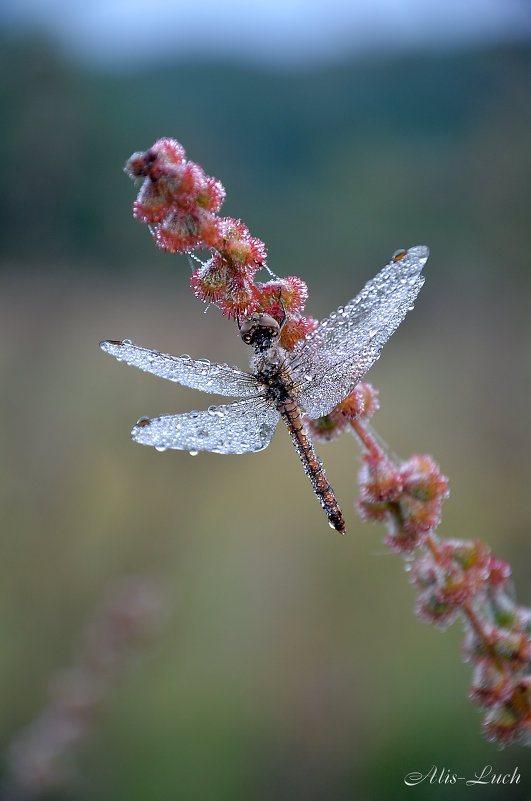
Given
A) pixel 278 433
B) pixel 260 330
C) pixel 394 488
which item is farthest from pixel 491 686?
pixel 278 433

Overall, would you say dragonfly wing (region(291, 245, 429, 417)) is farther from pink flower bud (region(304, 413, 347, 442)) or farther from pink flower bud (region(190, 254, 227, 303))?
pink flower bud (region(190, 254, 227, 303))

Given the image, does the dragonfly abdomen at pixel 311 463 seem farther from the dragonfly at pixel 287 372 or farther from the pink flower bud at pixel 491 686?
the pink flower bud at pixel 491 686

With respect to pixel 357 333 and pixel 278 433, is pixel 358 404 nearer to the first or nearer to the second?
pixel 357 333

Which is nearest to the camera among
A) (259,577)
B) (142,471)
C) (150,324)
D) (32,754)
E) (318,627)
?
(32,754)

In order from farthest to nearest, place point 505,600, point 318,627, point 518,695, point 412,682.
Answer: point 318,627
point 412,682
point 505,600
point 518,695

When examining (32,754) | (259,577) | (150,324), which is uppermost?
(150,324)

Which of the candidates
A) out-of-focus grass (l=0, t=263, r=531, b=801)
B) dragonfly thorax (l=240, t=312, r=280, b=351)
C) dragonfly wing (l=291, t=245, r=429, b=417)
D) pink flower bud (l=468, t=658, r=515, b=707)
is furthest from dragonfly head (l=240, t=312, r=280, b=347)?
out-of-focus grass (l=0, t=263, r=531, b=801)

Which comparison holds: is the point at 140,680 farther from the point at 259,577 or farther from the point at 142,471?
the point at 142,471

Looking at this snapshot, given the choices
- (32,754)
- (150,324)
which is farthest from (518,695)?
(150,324)
